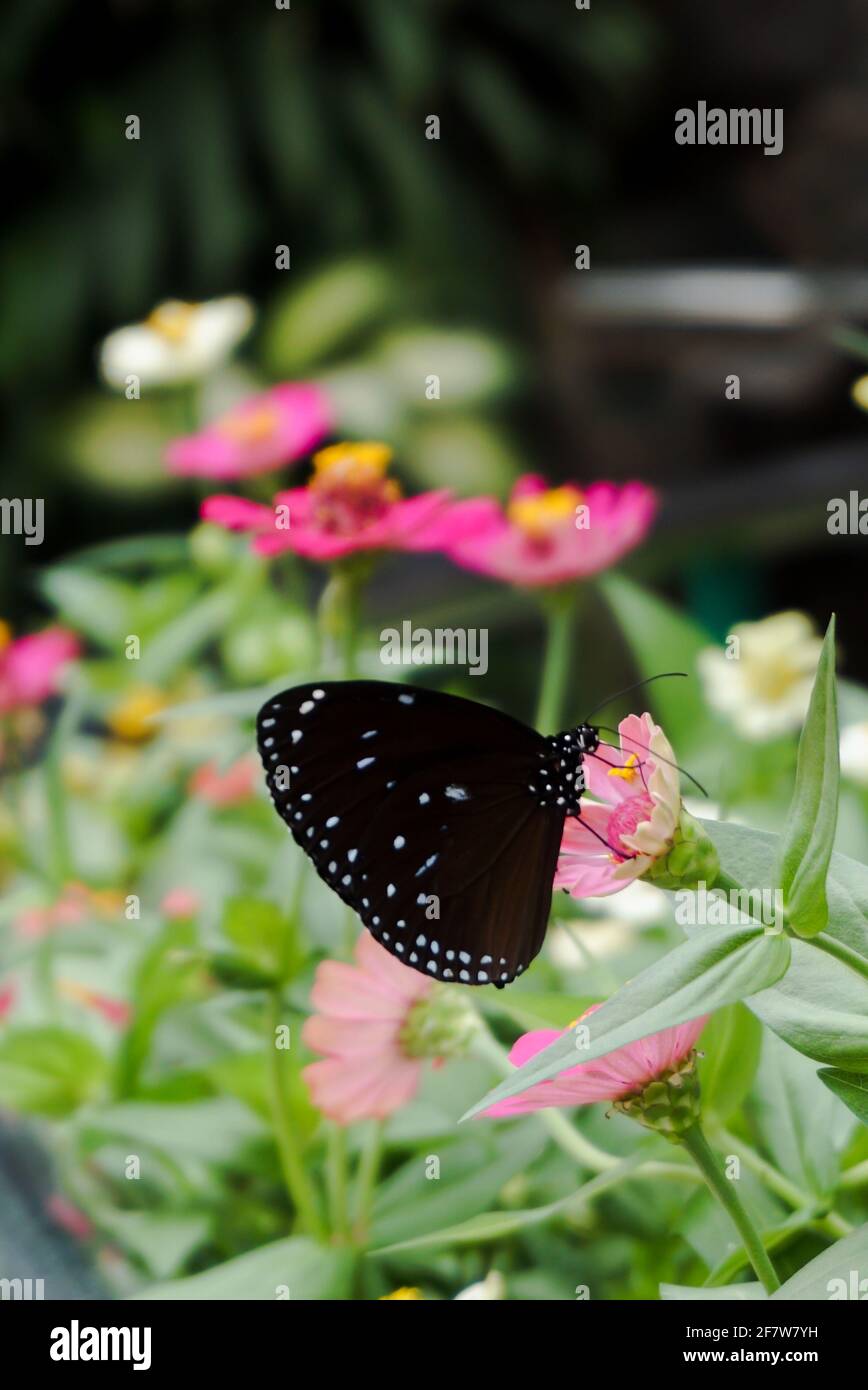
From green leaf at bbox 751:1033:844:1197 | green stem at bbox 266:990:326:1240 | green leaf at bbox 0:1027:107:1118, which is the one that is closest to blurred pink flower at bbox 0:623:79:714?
green leaf at bbox 0:1027:107:1118

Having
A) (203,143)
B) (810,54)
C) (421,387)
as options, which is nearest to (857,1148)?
(421,387)

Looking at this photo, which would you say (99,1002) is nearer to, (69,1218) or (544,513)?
(69,1218)

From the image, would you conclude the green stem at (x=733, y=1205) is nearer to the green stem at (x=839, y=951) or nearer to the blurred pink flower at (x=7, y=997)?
the green stem at (x=839, y=951)

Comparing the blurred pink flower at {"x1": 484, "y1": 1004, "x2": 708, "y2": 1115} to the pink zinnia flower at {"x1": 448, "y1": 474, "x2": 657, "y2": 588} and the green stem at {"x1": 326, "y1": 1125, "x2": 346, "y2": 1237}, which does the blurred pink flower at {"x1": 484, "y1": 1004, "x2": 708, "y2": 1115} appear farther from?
the pink zinnia flower at {"x1": 448, "y1": 474, "x2": 657, "y2": 588}

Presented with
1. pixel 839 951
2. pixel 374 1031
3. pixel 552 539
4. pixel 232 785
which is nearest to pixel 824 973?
pixel 839 951

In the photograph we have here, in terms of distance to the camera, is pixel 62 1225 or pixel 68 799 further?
pixel 68 799
